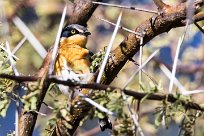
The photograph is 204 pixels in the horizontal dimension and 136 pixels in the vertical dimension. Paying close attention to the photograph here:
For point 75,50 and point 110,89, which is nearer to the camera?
point 110,89

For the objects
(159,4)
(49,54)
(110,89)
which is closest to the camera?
(110,89)

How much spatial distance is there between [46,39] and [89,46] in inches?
11.0

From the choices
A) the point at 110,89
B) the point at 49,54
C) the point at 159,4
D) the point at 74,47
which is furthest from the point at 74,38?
the point at 110,89

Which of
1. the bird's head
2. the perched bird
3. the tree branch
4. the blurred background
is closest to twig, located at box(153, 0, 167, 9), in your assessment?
the tree branch

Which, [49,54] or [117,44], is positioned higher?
[117,44]

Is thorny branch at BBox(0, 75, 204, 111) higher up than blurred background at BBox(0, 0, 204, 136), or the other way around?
blurred background at BBox(0, 0, 204, 136)

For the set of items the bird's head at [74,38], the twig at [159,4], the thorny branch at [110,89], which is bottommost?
the thorny branch at [110,89]

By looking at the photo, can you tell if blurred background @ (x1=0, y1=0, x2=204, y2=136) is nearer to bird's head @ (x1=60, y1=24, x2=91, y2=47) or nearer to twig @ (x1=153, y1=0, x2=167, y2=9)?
bird's head @ (x1=60, y1=24, x2=91, y2=47)

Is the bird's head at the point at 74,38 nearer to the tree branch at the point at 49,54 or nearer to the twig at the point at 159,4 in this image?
the tree branch at the point at 49,54

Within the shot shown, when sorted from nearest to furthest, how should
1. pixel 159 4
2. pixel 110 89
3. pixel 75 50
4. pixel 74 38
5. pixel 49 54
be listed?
pixel 110 89 < pixel 159 4 < pixel 49 54 < pixel 75 50 < pixel 74 38

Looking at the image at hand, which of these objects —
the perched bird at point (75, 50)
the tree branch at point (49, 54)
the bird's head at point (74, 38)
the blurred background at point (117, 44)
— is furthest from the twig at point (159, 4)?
the bird's head at point (74, 38)

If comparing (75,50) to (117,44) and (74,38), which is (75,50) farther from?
(117,44)

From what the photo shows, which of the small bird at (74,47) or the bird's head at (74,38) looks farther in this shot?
the bird's head at (74,38)

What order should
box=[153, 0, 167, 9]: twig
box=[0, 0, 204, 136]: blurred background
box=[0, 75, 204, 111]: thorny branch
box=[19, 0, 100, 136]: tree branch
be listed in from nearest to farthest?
box=[0, 75, 204, 111]: thorny branch → box=[153, 0, 167, 9]: twig → box=[19, 0, 100, 136]: tree branch → box=[0, 0, 204, 136]: blurred background
